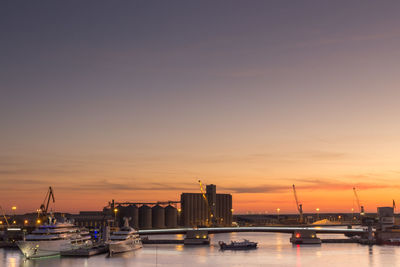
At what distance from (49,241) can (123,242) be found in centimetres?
2186

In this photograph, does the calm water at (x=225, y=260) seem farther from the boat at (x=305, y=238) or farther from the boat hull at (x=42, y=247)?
the boat at (x=305, y=238)

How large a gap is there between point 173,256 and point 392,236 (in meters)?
86.0

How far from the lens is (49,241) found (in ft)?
424

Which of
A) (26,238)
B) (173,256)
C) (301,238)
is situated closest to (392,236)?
(301,238)

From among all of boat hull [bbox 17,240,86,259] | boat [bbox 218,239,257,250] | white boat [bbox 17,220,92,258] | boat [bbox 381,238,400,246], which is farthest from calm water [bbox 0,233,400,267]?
boat [bbox 381,238,400,246]

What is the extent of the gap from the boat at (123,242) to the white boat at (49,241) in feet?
31.2

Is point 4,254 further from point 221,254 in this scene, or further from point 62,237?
point 221,254

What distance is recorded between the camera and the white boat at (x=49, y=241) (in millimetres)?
125062

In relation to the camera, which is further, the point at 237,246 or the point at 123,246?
the point at 237,246

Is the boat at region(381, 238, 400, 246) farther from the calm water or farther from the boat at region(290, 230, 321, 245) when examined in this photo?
the calm water

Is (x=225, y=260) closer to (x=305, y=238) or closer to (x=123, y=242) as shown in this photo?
(x=123, y=242)

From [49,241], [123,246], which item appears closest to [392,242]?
[123,246]

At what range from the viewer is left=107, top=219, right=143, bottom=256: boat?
137375mm

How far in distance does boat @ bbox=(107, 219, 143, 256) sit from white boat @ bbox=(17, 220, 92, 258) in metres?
9.51
